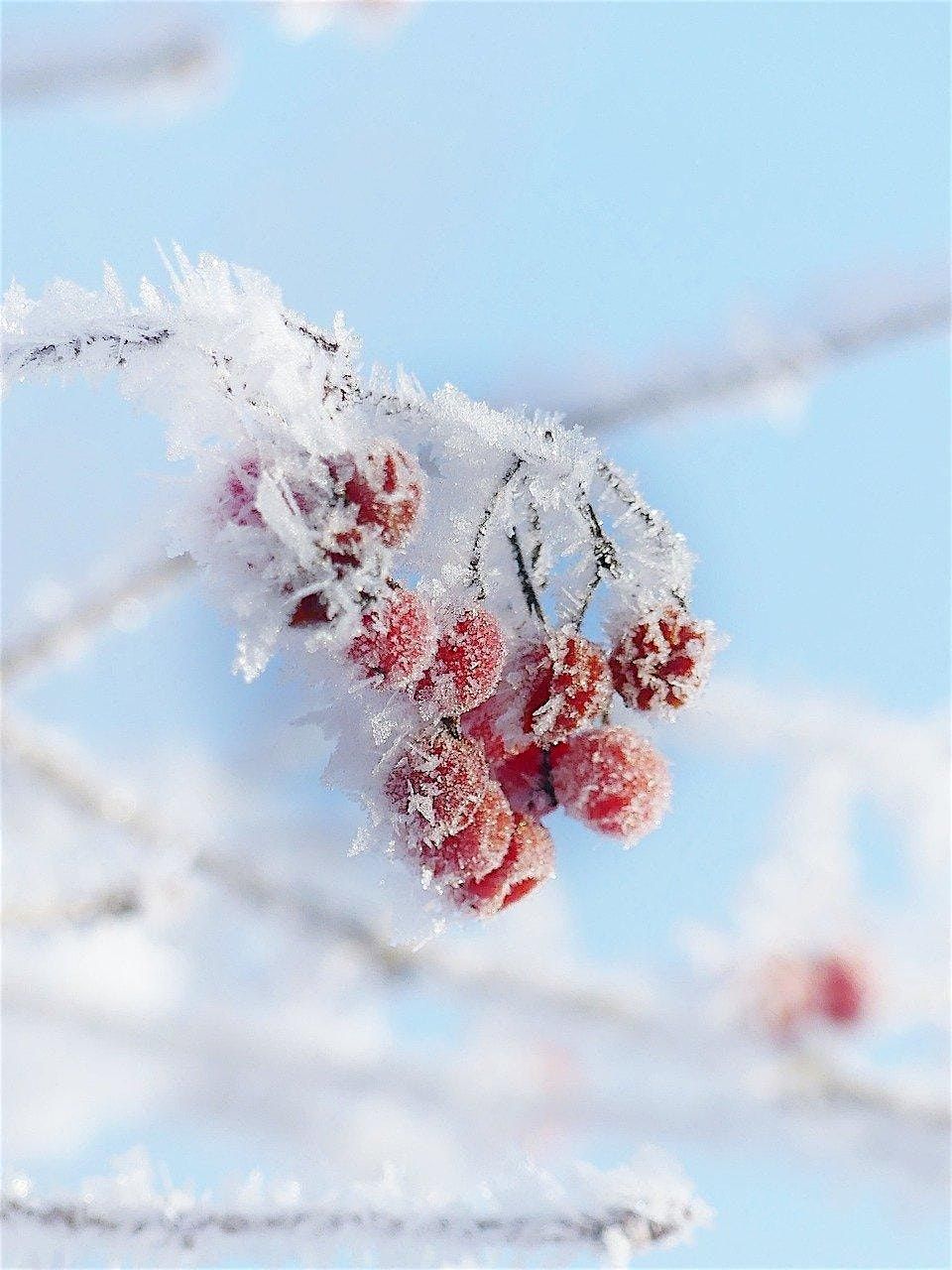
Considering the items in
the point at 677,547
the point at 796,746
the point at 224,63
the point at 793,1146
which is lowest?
the point at 677,547

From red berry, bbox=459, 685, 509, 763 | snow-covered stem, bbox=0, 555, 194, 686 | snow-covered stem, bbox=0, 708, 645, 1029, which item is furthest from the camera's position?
snow-covered stem, bbox=0, 708, 645, 1029

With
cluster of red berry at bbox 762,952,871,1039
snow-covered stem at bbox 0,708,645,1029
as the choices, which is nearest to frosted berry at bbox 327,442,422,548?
snow-covered stem at bbox 0,708,645,1029

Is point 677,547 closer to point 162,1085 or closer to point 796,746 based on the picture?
point 796,746

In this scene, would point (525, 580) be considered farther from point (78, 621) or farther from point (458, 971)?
point (458, 971)

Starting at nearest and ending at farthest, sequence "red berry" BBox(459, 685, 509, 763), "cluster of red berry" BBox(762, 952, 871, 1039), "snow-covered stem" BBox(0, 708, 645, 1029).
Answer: "red berry" BBox(459, 685, 509, 763), "snow-covered stem" BBox(0, 708, 645, 1029), "cluster of red berry" BBox(762, 952, 871, 1039)

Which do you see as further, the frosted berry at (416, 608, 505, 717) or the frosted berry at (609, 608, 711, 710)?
the frosted berry at (609, 608, 711, 710)

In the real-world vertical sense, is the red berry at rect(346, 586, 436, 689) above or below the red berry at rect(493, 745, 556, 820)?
below

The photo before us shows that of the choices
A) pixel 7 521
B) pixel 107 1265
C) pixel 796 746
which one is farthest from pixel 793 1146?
pixel 7 521

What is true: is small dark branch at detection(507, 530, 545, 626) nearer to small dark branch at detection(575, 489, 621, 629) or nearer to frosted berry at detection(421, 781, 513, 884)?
small dark branch at detection(575, 489, 621, 629)
